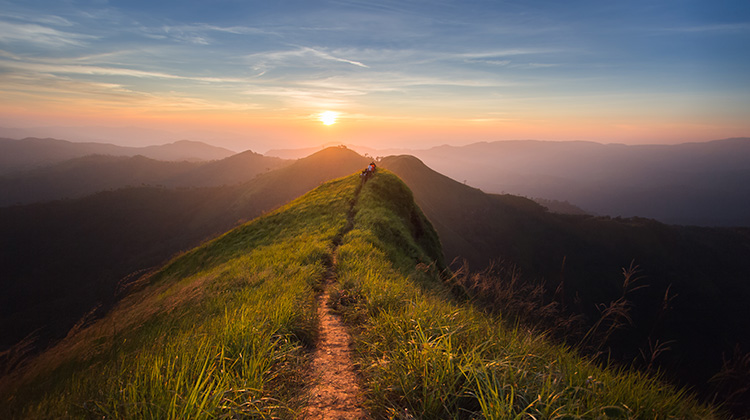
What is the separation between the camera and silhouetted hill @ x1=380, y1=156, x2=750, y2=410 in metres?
57.5

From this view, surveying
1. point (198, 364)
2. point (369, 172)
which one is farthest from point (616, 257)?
point (198, 364)

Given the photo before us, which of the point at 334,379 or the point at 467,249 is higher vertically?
the point at 334,379

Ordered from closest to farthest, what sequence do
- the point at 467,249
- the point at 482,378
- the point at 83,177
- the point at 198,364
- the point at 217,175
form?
the point at 482,378
the point at 198,364
the point at 467,249
the point at 83,177
the point at 217,175

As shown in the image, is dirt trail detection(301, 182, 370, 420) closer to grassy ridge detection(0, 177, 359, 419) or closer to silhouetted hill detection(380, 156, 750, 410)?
grassy ridge detection(0, 177, 359, 419)

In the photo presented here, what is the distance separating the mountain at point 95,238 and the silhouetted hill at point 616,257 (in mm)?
49722

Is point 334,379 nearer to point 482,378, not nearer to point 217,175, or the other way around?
point 482,378

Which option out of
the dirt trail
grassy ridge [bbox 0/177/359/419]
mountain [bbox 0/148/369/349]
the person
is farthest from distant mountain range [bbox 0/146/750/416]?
the dirt trail

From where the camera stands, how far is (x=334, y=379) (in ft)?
11.9

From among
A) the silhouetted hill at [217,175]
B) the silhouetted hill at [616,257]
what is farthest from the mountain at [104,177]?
the silhouetted hill at [616,257]

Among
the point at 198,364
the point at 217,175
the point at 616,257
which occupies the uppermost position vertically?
the point at 217,175

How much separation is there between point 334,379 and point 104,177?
228 m

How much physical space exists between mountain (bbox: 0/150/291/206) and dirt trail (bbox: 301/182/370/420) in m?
163

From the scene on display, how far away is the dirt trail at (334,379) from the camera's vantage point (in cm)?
308

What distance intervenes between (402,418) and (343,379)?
4.02 ft
